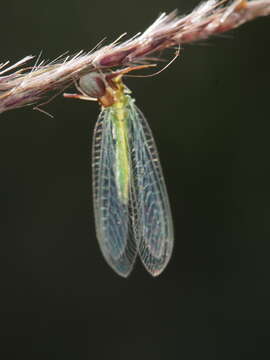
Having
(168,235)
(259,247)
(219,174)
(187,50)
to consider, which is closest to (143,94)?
(187,50)

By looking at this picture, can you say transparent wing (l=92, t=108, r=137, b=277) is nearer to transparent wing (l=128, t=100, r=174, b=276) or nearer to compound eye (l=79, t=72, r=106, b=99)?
transparent wing (l=128, t=100, r=174, b=276)

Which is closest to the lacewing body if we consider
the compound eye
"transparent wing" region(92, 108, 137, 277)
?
"transparent wing" region(92, 108, 137, 277)

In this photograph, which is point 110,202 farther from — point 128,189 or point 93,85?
point 93,85

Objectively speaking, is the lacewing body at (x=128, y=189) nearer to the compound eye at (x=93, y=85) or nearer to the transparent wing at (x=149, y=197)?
the transparent wing at (x=149, y=197)

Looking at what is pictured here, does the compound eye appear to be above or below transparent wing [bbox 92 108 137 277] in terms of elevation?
above

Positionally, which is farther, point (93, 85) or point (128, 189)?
point (128, 189)

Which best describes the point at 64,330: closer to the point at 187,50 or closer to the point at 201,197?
the point at 201,197

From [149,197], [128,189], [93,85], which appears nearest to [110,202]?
[128,189]
